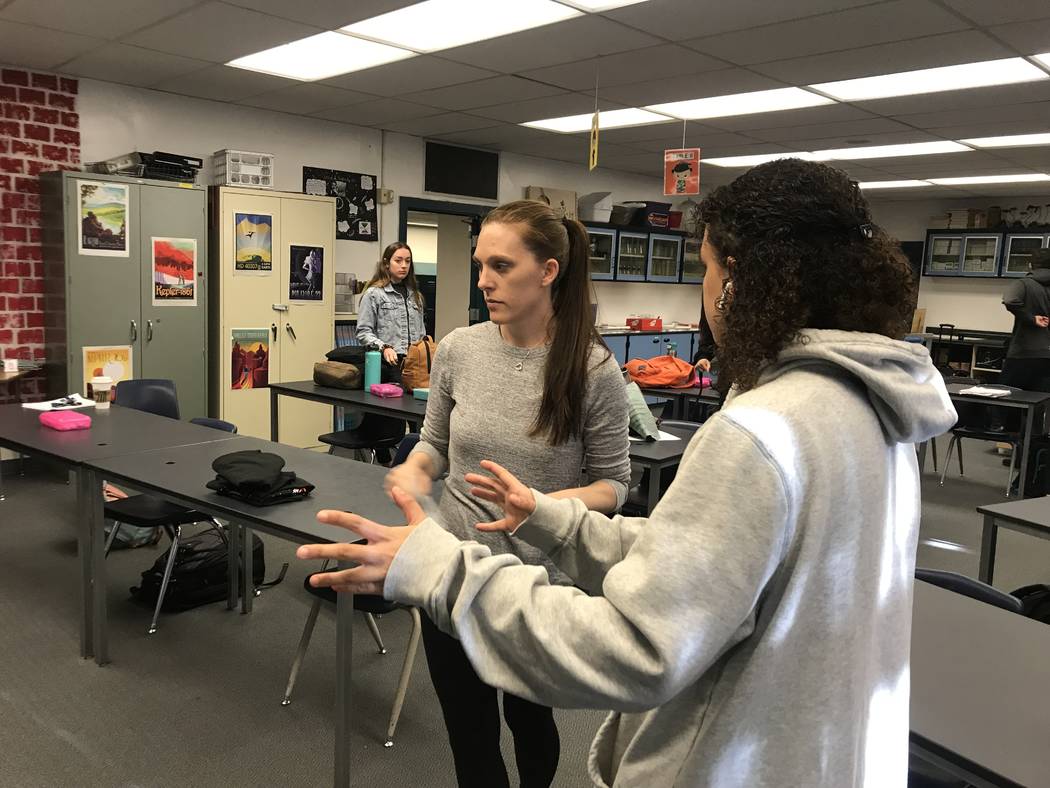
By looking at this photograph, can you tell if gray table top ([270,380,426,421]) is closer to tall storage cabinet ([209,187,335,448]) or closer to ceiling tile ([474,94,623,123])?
tall storage cabinet ([209,187,335,448])

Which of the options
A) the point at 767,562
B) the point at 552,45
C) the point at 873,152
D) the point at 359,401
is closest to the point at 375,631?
the point at 359,401

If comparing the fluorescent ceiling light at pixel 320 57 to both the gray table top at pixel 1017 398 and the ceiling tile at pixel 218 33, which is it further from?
the gray table top at pixel 1017 398

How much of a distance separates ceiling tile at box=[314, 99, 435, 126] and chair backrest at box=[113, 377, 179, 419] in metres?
2.69

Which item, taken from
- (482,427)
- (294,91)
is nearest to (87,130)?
(294,91)

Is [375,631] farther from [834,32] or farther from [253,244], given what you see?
[253,244]

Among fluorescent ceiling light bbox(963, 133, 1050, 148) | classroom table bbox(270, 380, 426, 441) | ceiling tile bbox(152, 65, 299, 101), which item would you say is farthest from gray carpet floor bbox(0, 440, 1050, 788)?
fluorescent ceiling light bbox(963, 133, 1050, 148)

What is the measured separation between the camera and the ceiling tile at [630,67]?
422cm

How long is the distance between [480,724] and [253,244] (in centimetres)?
483

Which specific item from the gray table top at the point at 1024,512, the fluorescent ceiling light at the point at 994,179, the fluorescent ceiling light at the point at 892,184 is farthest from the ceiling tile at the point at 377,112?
the fluorescent ceiling light at the point at 994,179

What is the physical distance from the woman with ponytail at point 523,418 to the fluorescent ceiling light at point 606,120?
4425 millimetres

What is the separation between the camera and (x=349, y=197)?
6.58 meters

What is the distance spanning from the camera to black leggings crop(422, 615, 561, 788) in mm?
1528

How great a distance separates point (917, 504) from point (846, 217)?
32cm

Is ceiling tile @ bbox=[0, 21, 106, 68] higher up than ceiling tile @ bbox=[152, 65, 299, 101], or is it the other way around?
ceiling tile @ bbox=[152, 65, 299, 101]
